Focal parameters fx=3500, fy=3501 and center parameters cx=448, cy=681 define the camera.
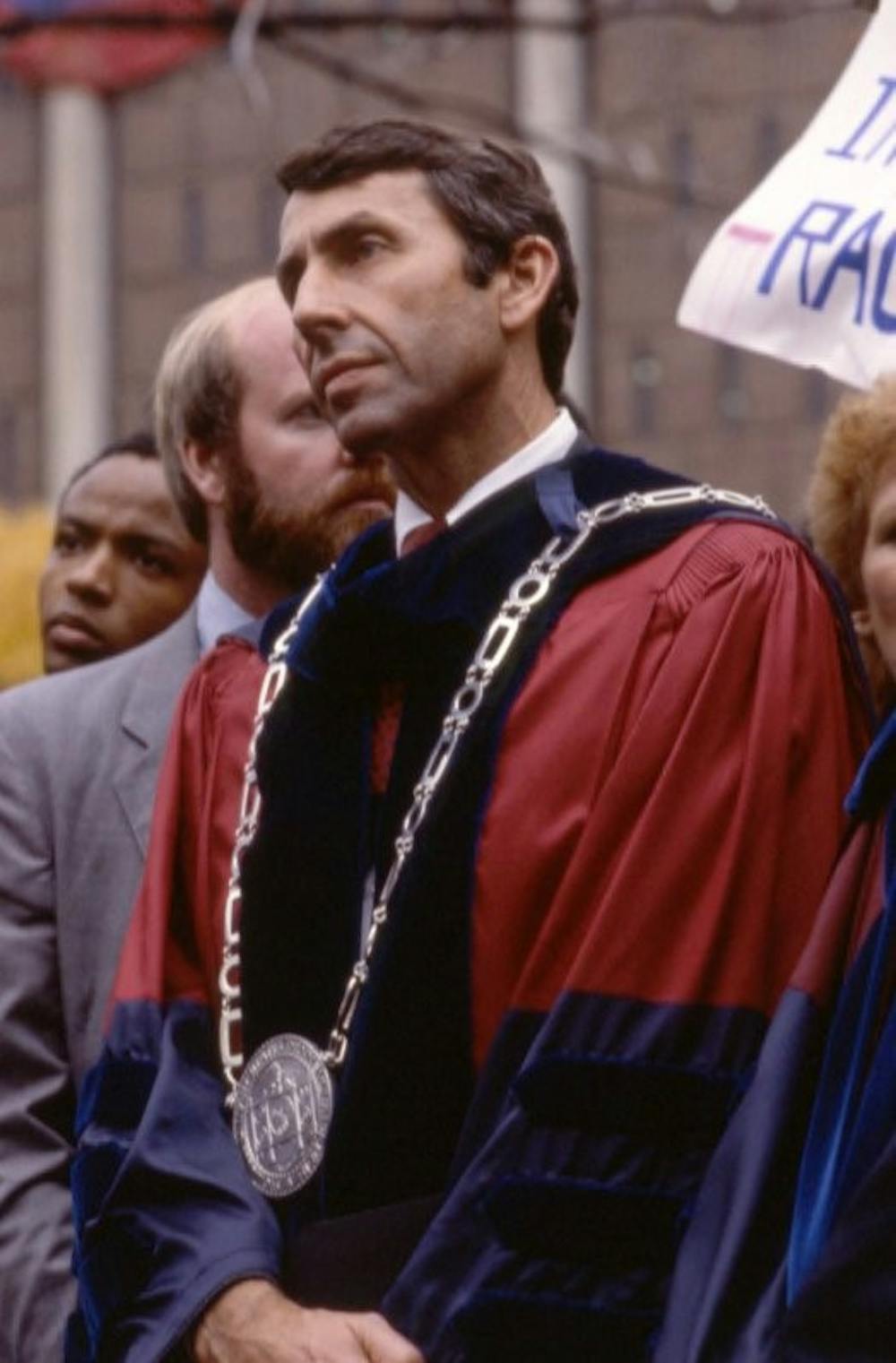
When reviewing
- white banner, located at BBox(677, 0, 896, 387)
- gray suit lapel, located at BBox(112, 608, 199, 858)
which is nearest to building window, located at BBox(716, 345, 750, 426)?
gray suit lapel, located at BBox(112, 608, 199, 858)

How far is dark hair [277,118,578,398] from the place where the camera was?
14.3 ft

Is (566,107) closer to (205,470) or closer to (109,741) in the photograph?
(205,470)

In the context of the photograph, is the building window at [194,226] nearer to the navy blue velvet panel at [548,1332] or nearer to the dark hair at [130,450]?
the dark hair at [130,450]

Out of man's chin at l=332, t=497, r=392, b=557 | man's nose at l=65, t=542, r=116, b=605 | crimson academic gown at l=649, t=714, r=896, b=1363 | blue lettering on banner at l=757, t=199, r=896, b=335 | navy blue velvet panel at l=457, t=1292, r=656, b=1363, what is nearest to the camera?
crimson academic gown at l=649, t=714, r=896, b=1363

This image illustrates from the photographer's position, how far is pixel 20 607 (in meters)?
13.7

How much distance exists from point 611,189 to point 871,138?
54.9 ft

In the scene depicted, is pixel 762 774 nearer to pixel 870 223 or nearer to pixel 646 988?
pixel 646 988

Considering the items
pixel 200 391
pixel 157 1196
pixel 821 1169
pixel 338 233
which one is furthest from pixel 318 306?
pixel 821 1169

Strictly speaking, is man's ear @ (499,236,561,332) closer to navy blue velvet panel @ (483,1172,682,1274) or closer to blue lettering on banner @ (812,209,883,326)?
blue lettering on banner @ (812,209,883,326)

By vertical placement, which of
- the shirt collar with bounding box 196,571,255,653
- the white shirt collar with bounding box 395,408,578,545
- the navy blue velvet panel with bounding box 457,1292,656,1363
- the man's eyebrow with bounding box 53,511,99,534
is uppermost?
the white shirt collar with bounding box 395,408,578,545

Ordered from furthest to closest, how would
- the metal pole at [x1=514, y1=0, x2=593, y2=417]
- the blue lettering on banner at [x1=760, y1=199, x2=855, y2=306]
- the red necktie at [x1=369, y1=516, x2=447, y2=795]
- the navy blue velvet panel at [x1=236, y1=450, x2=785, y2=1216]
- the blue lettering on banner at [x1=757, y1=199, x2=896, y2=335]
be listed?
the metal pole at [x1=514, y1=0, x2=593, y2=417] → the blue lettering on banner at [x1=760, y1=199, x2=855, y2=306] → the blue lettering on banner at [x1=757, y1=199, x2=896, y2=335] → the red necktie at [x1=369, y1=516, x2=447, y2=795] → the navy blue velvet panel at [x1=236, y1=450, x2=785, y2=1216]

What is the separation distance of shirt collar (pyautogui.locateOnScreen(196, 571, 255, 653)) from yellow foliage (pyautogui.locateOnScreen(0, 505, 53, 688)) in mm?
6994

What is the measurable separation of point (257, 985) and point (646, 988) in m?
0.59

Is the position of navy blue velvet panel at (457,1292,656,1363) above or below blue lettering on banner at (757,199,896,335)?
below
